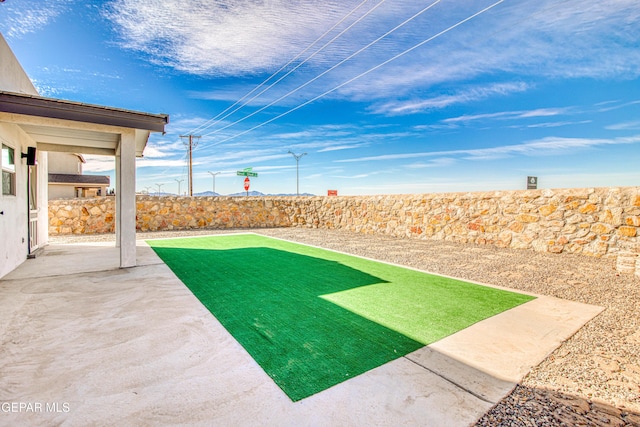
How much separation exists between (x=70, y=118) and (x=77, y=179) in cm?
2616

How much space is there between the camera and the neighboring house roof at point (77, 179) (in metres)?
23.9

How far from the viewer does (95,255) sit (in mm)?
6949

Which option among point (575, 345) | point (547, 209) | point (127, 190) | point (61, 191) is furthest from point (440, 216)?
point (61, 191)

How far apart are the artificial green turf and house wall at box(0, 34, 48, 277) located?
2.62 metres

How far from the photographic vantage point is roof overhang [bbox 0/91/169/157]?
4.42 metres

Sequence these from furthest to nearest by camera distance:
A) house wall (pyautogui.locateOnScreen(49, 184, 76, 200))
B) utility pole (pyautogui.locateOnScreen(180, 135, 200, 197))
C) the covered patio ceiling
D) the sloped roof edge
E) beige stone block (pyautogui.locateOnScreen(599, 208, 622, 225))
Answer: utility pole (pyautogui.locateOnScreen(180, 135, 200, 197)) → house wall (pyautogui.locateOnScreen(49, 184, 76, 200)) → beige stone block (pyautogui.locateOnScreen(599, 208, 622, 225)) → the covered patio ceiling → the sloped roof edge

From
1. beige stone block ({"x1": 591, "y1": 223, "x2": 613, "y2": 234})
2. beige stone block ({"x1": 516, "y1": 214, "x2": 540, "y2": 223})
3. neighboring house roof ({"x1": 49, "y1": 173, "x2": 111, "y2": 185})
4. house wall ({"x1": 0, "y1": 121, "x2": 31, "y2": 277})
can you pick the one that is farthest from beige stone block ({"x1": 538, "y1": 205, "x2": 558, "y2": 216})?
neighboring house roof ({"x1": 49, "y1": 173, "x2": 111, "y2": 185})

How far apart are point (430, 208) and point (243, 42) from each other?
920 cm

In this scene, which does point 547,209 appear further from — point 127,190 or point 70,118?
point 70,118

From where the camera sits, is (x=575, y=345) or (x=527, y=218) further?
(x=527, y=218)

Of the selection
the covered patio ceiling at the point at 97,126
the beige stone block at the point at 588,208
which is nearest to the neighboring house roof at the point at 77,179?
the covered patio ceiling at the point at 97,126

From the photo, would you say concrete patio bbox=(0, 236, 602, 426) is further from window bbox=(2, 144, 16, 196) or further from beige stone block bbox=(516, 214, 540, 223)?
beige stone block bbox=(516, 214, 540, 223)

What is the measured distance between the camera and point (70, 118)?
4.83 m

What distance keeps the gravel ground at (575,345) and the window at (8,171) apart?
24.6 feet
